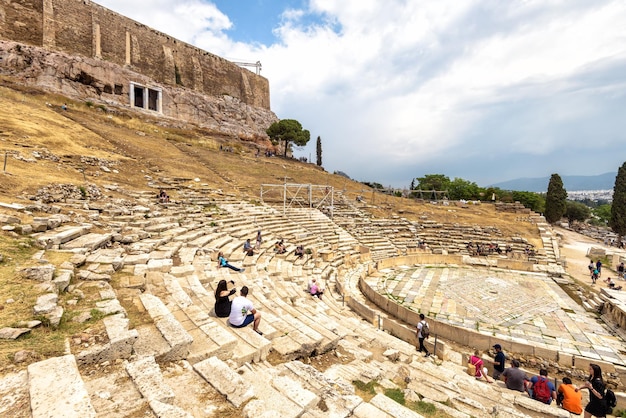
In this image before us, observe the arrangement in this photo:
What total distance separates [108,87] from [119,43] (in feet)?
28.4

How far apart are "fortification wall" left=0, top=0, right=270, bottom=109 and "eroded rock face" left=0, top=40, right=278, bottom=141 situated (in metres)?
1.84

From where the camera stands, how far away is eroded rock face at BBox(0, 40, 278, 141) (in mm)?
29391

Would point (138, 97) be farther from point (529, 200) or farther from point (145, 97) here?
point (529, 200)

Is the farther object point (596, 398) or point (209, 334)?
point (596, 398)

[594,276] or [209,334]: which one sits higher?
[209,334]

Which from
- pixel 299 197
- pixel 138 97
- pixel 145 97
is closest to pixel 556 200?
pixel 299 197

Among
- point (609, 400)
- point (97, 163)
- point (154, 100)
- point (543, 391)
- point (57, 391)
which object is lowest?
point (543, 391)

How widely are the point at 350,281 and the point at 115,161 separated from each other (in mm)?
17877

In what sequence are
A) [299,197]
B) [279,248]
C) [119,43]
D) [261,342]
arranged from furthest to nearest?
[119,43]
[299,197]
[279,248]
[261,342]

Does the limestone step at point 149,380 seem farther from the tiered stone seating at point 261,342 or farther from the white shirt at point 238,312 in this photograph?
the white shirt at point 238,312

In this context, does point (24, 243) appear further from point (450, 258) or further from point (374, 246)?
point (450, 258)

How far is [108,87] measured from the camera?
35125 millimetres

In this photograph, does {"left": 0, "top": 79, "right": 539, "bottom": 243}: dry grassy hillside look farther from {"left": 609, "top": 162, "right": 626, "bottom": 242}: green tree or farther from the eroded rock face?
{"left": 609, "top": 162, "right": 626, "bottom": 242}: green tree

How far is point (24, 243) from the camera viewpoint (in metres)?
6.52
